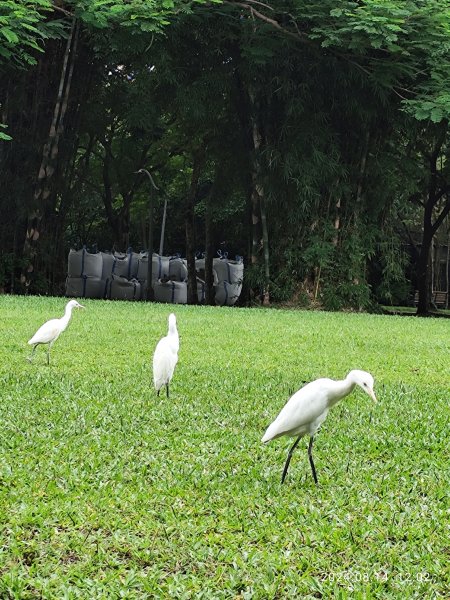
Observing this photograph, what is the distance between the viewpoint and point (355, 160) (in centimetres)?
1833

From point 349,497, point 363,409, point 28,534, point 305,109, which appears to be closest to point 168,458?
point 349,497

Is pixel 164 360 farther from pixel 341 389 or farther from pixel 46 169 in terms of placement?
pixel 46 169

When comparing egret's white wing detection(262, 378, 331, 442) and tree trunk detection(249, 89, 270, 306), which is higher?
tree trunk detection(249, 89, 270, 306)

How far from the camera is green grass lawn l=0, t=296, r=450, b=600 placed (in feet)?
9.66

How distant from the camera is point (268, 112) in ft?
→ 59.8

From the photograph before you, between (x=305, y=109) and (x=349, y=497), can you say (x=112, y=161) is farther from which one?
(x=349, y=497)

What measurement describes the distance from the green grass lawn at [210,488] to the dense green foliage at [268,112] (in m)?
9.28

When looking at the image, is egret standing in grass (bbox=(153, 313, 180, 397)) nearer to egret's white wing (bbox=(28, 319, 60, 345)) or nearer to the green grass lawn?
the green grass lawn

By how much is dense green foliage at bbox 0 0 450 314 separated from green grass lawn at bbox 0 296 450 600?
30.4 ft

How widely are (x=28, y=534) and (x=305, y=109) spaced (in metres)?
15.1

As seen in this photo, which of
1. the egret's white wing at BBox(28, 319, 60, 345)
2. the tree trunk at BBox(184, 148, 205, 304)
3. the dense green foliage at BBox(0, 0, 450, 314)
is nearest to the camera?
the egret's white wing at BBox(28, 319, 60, 345)

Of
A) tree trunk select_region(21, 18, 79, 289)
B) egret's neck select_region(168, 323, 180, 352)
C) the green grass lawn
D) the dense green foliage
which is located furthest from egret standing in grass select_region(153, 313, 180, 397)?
tree trunk select_region(21, 18, 79, 289)

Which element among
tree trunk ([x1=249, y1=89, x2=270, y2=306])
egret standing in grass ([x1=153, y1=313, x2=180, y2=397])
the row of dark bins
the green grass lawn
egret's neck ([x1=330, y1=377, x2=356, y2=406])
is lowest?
the green grass lawn

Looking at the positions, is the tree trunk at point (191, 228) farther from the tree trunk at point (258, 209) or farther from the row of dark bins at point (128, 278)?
→ the tree trunk at point (258, 209)
